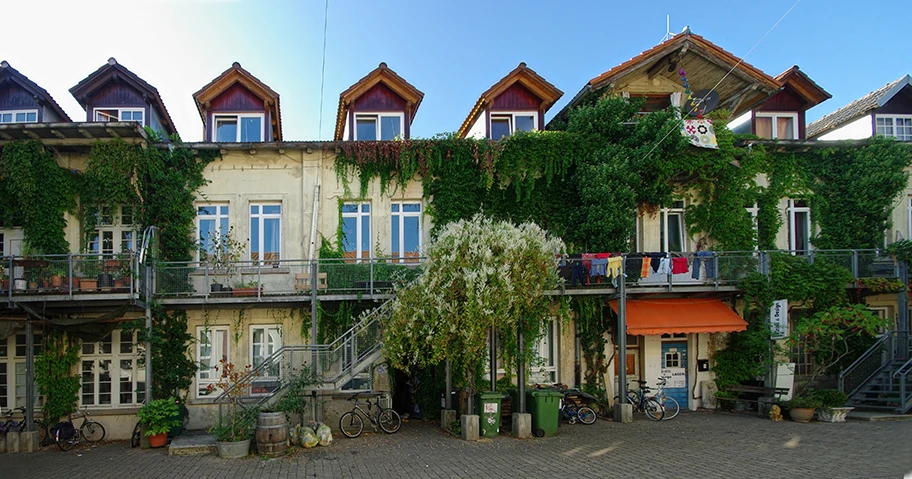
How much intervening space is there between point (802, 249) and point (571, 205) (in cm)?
769

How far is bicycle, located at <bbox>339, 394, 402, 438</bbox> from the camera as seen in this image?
15859mm

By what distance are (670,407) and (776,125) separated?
33.8ft

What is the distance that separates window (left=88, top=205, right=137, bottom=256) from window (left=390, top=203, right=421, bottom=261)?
746 centimetres

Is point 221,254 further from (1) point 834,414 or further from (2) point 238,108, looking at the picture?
(1) point 834,414

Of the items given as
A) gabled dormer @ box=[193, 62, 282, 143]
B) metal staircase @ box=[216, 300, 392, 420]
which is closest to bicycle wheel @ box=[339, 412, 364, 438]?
metal staircase @ box=[216, 300, 392, 420]

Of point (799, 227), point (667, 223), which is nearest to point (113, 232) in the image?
point (667, 223)

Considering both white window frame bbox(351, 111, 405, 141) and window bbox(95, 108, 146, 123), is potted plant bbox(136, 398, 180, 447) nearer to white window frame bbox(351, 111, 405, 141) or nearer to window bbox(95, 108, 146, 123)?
window bbox(95, 108, 146, 123)

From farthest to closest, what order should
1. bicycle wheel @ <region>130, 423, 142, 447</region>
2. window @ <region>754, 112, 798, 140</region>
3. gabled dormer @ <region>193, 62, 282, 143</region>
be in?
window @ <region>754, 112, 798, 140</region> < gabled dormer @ <region>193, 62, 282, 143</region> < bicycle wheel @ <region>130, 423, 142, 447</region>

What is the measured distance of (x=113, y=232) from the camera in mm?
18766

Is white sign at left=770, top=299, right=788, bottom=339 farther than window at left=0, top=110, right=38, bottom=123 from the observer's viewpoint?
Yes

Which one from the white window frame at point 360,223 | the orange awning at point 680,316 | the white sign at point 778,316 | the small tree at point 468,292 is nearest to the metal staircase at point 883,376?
the white sign at point 778,316

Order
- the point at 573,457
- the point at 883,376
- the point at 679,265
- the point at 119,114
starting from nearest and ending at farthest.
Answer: the point at 573,457
the point at 883,376
the point at 679,265
the point at 119,114

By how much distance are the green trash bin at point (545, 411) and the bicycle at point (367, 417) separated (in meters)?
3.53

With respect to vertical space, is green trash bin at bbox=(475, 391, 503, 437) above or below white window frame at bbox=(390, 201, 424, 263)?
below
